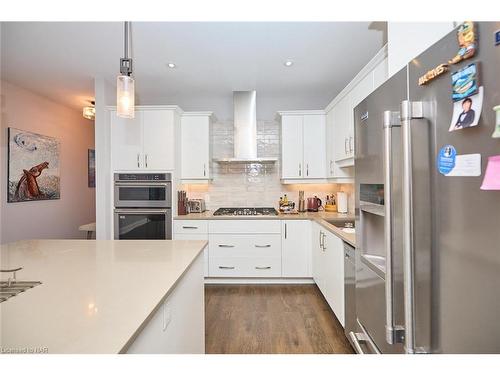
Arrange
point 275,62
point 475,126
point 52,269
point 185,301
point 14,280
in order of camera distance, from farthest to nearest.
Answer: point 275,62
point 185,301
point 52,269
point 14,280
point 475,126

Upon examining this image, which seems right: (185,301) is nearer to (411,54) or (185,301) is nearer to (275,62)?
(411,54)

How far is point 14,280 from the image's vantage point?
113 cm

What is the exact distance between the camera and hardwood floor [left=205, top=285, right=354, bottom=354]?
208 centimetres

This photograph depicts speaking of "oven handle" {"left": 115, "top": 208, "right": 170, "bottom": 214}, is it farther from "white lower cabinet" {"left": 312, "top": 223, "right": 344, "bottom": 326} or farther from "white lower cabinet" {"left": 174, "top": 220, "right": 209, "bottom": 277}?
"white lower cabinet" {"left": 312, "top": 223, "right": 344, "bottom": 326}

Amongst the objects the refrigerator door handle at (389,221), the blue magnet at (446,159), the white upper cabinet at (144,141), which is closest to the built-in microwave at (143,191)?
the white upper cabinet at (144,141)

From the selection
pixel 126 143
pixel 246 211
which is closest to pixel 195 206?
pixel 246 211

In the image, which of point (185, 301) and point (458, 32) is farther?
point (185, 301)

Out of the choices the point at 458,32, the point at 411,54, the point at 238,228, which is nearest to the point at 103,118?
the point at 238,228

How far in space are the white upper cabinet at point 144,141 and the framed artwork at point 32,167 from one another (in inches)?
49.2

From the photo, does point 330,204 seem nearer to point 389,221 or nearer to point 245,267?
point 245,267

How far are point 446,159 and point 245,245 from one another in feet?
8.98

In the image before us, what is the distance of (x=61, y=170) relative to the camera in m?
4.23

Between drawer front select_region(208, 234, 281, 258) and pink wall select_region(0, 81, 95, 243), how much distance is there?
2464mm

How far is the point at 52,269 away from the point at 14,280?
6.7 inches
